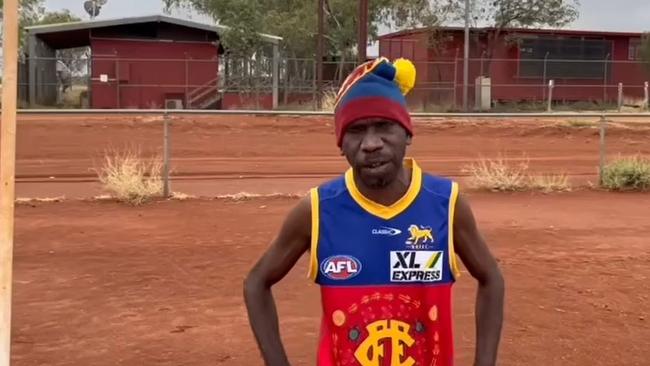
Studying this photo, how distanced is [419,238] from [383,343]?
0.91 feet

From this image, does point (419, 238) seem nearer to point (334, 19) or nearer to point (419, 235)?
point (419, 235)

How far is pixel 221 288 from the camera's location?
6688 mm

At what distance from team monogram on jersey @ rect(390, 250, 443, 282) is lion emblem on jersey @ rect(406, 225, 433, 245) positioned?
1.0 inches

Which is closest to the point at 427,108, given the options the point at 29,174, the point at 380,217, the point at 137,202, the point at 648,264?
the point at 29,174

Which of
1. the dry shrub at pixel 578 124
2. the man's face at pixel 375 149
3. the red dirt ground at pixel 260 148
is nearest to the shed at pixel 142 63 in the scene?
the red dirt ground at pixel 260 148

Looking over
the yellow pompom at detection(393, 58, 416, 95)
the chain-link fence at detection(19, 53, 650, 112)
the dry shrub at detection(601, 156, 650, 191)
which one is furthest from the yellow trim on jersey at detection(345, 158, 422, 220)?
the chain-link fence at detection(19, 53, 650, 112)

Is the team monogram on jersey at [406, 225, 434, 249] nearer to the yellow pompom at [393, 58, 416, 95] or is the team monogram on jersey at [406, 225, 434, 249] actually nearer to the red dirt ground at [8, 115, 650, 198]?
the yellow pompom at [393, 58, 416, 95]

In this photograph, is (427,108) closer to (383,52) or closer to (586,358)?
(383,52)

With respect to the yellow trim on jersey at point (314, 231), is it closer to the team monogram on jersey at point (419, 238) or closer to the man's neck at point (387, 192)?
the man's neck at point (387, 192)

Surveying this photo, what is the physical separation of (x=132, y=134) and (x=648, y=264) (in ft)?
55.6

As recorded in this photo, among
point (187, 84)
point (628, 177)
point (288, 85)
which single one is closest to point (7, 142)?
point (628, 177)

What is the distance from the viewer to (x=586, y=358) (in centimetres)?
508

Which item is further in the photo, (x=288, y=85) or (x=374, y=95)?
(x=288, y=85)

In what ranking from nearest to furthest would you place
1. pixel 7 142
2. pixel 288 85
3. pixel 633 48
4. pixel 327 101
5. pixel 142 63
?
pixel 7 142
pixel 327 101
pixel 142 63
pixel 288 85
pixel 633 48
